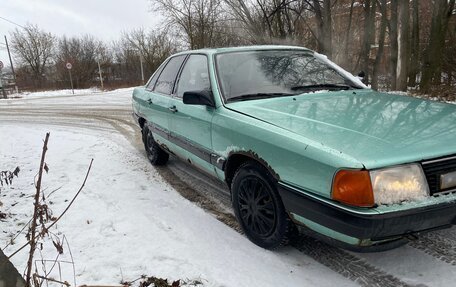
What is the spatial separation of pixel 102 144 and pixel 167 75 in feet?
9.07

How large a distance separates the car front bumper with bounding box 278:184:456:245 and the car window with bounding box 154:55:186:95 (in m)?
2.69

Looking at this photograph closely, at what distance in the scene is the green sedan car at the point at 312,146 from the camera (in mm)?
2059

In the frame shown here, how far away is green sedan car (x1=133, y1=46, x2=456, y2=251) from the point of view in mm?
2059

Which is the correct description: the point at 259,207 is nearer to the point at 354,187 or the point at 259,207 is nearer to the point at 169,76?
the point at 354,187

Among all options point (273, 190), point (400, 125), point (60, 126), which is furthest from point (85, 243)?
point (60, 126)

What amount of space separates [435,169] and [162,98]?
3.22 metres

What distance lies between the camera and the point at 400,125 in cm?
247

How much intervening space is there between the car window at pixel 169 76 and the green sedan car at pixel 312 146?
20 cm

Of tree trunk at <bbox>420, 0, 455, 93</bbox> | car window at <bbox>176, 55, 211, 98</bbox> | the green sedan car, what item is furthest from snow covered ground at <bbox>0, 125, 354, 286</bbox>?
tree trunk at <bbox>420, 0, 455, 93</bbox>

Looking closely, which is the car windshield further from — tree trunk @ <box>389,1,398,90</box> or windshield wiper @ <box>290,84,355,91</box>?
tree trunk @ <box>389,1,398,90</box>

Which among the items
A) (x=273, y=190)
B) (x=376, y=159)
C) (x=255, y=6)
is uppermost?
(x=255, y=6)

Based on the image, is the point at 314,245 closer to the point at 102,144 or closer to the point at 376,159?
the point at 376,159

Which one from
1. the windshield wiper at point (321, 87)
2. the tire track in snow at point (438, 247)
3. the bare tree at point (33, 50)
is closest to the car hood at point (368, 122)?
the windshield wiper at point (321, 87)

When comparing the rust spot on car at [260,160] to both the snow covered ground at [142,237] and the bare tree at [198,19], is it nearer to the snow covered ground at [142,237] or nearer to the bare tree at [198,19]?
the snow covered ground at [142,237]
